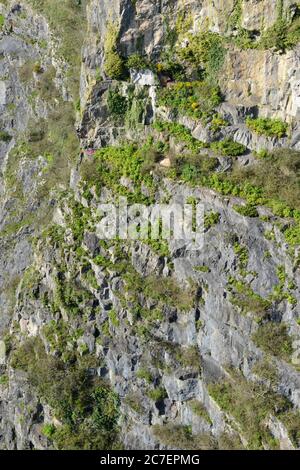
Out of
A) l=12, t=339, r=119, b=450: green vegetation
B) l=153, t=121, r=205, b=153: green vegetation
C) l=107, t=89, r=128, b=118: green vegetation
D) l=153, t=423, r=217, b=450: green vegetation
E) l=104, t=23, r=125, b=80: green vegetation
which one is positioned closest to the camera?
l=153, t=423, r=217, b=450: green vegetation

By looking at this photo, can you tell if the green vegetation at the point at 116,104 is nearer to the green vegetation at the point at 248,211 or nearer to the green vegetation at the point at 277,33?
the green vegetation at the point at 277,33

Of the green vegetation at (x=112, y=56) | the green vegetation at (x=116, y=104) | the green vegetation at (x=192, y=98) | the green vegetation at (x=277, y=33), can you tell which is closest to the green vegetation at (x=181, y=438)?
the green vegetation at (x=192, y=98)

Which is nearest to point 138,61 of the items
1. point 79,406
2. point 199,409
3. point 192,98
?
point 192,98

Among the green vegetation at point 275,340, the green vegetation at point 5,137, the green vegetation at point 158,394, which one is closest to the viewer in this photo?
the green vegetation at point 275,340

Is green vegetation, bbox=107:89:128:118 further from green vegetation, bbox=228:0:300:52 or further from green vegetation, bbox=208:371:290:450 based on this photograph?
green vegetation, bbox=208:371:290:450

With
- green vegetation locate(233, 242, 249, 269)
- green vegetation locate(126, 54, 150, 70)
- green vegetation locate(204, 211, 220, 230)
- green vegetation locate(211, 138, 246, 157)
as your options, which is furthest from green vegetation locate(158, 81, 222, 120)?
green vegetation locate(233, 242, 249, 269)
